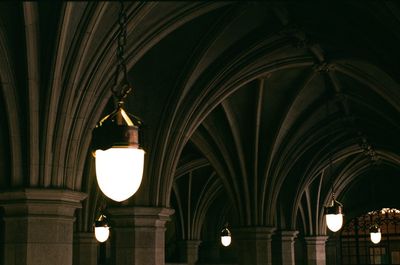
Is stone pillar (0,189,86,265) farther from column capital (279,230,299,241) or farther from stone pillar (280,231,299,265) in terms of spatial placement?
column capital (279,230,299,241)

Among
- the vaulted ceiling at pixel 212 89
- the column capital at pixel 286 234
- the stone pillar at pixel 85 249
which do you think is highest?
the vaulted ceiling at pixel 212 89

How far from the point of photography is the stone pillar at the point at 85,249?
22.5 meters

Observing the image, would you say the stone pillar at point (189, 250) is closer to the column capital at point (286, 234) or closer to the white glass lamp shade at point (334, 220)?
the column capital at point (286, 234)

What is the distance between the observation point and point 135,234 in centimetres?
1344

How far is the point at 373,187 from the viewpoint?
111ft

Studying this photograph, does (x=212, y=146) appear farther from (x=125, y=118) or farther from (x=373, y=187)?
(x=373, y=187)

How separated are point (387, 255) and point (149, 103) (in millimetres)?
24529

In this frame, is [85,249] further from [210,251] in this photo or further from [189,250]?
[210,251]

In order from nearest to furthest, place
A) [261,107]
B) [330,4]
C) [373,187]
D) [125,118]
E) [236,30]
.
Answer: [125,118], [330,4], [236,30], [261,107], [373,187]

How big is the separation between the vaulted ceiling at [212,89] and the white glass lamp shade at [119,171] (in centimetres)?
106

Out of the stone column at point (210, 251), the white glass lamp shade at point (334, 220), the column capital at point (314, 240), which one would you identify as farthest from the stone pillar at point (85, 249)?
the stone column at point (210, 251)

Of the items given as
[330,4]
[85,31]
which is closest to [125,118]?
[85,31]

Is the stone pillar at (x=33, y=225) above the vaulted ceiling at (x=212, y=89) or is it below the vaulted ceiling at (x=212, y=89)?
below

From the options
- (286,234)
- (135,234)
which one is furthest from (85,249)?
(135,234)
